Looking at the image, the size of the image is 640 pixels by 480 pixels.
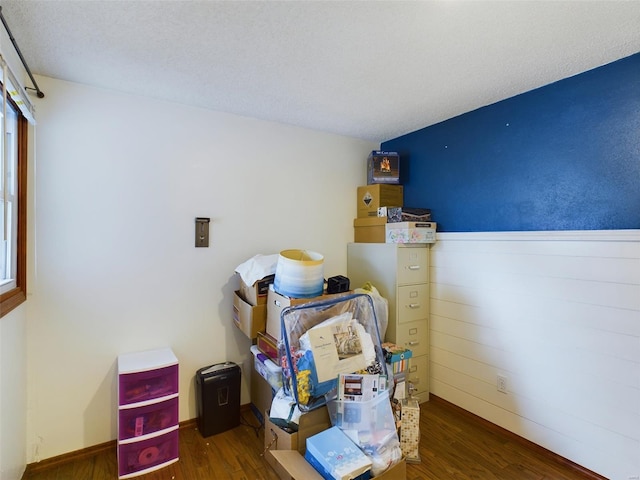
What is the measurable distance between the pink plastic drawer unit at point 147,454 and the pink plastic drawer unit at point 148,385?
0.84ft

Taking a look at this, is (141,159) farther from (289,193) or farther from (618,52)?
(618,52)

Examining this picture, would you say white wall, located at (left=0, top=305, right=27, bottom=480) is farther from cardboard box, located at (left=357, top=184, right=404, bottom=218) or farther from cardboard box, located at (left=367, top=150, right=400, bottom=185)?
cardboard box, located at (left=367, top=150, right=400, bottom=185)

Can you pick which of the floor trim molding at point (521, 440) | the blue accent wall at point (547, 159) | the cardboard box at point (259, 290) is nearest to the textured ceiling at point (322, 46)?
the blue accent wall at point (547, 159)

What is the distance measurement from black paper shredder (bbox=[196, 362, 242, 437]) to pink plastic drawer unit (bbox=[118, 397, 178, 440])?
0.87 feet

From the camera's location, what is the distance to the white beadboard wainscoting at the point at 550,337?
1732 millimetres

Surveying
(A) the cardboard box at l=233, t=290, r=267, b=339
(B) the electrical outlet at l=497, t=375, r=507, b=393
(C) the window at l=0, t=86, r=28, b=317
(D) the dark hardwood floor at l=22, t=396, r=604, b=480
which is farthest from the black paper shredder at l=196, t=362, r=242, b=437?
(B) the electrical outlet at l=497, t=375, r=507, b=393

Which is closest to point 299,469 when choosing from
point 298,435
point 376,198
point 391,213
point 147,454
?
point 298,435

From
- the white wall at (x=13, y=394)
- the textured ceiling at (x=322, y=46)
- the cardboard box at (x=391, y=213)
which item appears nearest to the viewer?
the textured ceiling at (x=322, y=46)

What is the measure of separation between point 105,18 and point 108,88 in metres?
0.80

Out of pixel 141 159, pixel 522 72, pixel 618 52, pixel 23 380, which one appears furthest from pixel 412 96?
pixel 23 380

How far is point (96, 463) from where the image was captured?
77.9 inches

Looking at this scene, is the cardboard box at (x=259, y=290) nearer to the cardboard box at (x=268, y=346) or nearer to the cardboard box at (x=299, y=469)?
the cardboard box at (x=268, y=346)

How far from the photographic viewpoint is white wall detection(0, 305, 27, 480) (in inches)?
58.2

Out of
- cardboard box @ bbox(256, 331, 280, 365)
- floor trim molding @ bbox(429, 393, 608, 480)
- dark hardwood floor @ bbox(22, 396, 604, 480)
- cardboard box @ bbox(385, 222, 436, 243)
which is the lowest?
dark hardwood floor @ bbox(22, 396, 604, 480)
